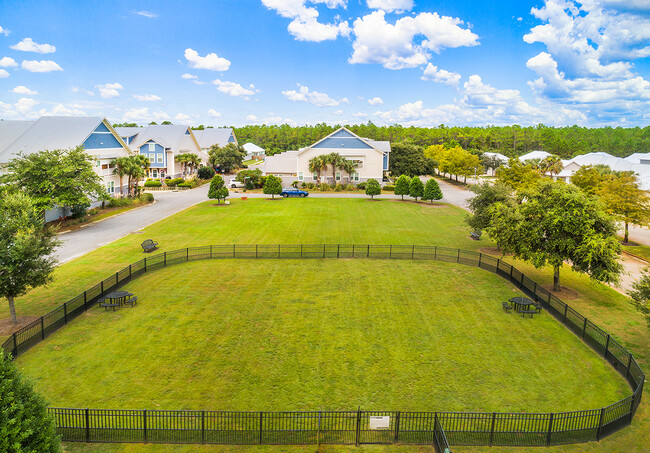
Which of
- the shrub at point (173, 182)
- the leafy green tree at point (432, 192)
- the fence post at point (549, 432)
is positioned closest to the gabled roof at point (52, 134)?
the shrub at point (173, 182)

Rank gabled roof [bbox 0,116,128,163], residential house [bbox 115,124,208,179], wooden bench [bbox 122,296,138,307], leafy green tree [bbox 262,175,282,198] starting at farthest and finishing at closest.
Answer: residential house [bbox 115,124,208,179] → leafy green tree [bbox 262,175,282,198] → gabled roof [bbox 0,116,128,163] → wooden bench [bbox 122,296,138,307]

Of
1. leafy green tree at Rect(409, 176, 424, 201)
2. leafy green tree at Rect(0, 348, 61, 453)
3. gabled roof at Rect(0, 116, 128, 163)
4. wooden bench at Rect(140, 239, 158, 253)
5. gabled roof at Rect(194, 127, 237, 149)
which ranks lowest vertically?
wooden bench at Rect(140, 239, 158, 253)

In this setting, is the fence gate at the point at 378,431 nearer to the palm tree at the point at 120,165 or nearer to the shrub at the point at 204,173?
the palm tree at the point at 120,165

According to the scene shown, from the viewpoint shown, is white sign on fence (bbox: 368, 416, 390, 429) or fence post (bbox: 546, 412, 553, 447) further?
white sign on fence (bbox: 368, 416, 390, 429)

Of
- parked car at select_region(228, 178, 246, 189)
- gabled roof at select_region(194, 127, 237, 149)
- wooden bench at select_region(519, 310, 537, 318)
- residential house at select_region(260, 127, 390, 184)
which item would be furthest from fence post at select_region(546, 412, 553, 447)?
gabled roof at select_region(194, 127, 237, 149)

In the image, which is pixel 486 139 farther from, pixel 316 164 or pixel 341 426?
pixel 341 426

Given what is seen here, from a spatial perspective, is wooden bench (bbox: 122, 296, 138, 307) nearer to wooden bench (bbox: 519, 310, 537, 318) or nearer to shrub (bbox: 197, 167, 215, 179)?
wooden bench (bbox: 519, 310, 537, 318)

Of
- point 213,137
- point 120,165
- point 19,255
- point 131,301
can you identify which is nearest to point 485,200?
point 131,301
